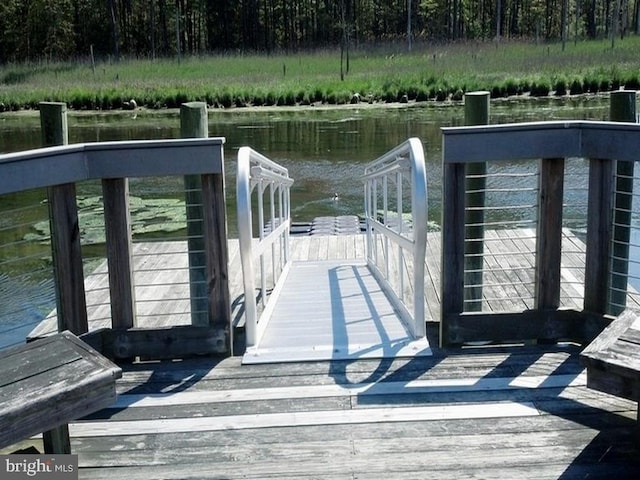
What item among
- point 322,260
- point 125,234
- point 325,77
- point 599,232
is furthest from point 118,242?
point 325,77

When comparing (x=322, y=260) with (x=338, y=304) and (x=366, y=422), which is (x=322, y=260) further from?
(x=366, y=422)

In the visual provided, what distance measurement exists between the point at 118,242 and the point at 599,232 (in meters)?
2.31

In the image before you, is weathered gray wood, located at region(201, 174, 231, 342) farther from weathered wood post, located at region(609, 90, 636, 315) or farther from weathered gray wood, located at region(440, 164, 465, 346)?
weathered wood post, located at region(609, 90, 636, 315)

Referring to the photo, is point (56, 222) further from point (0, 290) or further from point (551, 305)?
point (0, 290)

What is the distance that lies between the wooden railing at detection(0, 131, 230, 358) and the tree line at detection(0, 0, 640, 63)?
47.3m

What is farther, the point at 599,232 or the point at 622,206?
the point at 622,206

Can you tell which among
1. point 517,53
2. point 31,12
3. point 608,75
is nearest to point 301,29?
point 31,12

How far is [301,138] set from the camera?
20.1 m

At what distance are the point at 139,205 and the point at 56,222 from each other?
884cm

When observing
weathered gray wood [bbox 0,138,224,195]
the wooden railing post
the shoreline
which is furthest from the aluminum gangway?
the shoreline

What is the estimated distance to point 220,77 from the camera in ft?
106

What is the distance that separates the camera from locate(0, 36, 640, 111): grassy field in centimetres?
2728

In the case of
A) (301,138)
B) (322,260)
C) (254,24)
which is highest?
(254,24)

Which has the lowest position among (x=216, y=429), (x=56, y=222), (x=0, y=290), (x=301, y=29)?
(x=0, y=290)
